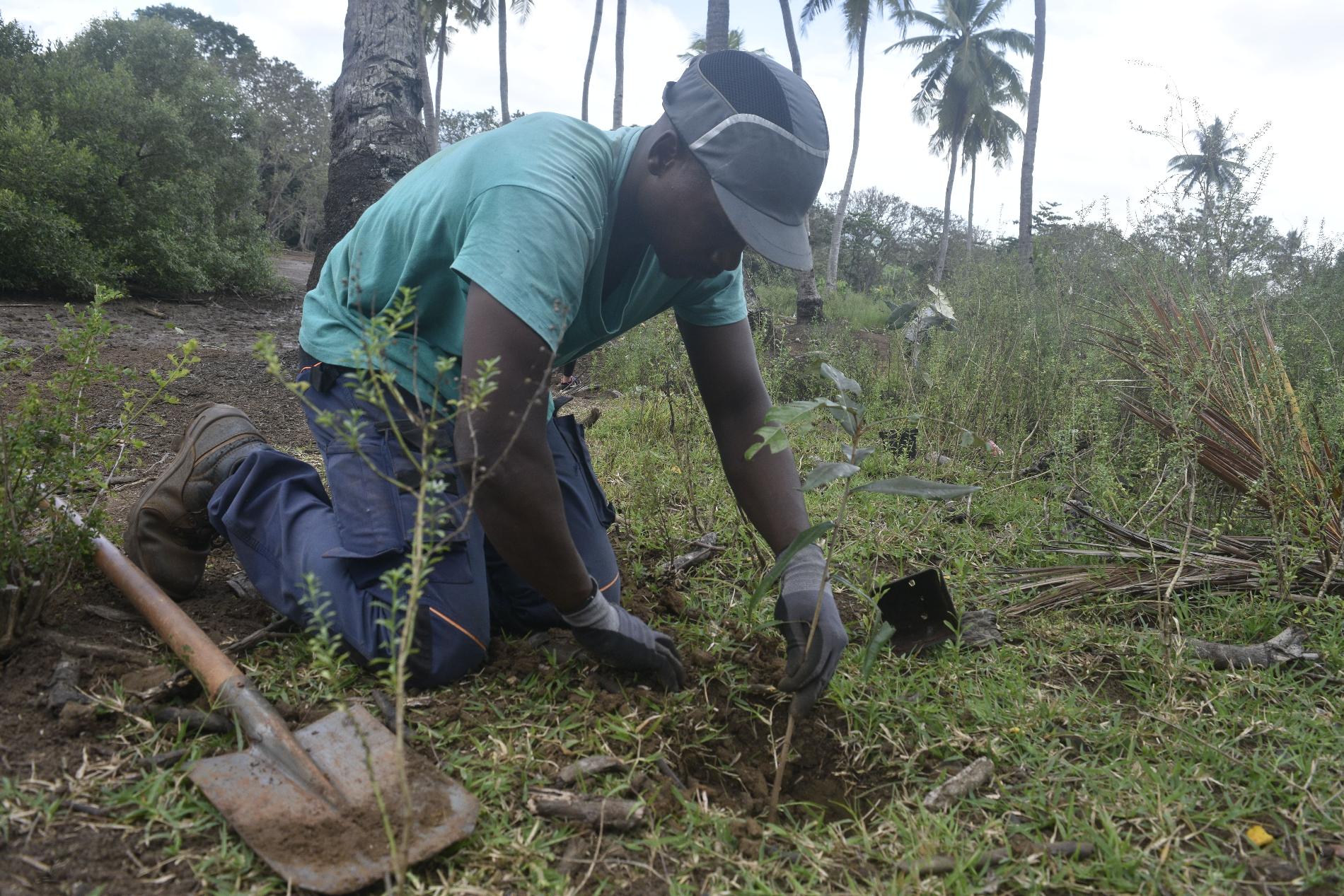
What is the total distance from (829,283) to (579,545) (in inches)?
612

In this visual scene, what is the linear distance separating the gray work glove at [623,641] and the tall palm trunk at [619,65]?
18280mm

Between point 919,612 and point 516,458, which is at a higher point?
point 516,458

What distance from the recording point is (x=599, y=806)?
1455 millimetres

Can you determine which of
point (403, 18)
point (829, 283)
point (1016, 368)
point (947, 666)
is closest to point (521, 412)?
point (947, 666)

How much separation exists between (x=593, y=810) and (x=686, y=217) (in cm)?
120

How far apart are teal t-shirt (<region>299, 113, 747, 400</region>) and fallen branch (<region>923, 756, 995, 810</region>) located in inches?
43.5

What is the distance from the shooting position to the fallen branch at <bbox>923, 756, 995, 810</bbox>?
60.8 inches

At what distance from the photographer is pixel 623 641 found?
1.79 metres

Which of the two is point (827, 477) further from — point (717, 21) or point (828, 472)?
point (717, 21)

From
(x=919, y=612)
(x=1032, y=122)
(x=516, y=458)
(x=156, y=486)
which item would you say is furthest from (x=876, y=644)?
(x=1032, y=122)

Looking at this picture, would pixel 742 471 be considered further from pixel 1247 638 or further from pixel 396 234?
pixel 1247 638

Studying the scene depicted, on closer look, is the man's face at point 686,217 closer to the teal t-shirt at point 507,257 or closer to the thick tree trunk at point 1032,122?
the teal t-shirt at point 507,257

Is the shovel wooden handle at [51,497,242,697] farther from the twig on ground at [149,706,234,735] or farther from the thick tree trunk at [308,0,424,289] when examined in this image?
the thick tree trunk at [308,0,424,289]

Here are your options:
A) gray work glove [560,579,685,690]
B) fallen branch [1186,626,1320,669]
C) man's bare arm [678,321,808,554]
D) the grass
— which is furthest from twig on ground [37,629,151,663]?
fallen branch [1186,626,1320,669]
